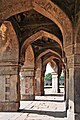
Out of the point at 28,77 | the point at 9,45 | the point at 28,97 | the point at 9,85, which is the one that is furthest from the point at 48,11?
the point at 28,97

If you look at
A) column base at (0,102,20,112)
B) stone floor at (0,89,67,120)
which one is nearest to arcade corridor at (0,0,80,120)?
column base at (0,102,20,112)

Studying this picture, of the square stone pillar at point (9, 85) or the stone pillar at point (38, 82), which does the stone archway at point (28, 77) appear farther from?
the square stone pillar at point (9, 85)

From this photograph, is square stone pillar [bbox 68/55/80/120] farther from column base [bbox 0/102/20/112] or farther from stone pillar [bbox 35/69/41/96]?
stone pillar [bbox 35/69/41/96]

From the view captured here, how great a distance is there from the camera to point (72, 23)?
7.19 m

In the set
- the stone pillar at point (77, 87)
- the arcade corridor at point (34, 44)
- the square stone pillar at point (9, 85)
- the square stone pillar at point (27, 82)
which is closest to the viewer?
the stone pillar at point (77, 87)

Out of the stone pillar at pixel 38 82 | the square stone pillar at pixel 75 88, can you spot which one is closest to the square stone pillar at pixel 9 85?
the square stone pillar at pixel 75 88

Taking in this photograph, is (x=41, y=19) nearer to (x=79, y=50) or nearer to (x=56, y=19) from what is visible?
(x=56, y=19)

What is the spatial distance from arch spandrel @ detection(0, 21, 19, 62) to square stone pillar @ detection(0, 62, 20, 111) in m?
0.32

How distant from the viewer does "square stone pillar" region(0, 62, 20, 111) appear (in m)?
11.3

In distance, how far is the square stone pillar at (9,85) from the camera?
37.2 feet

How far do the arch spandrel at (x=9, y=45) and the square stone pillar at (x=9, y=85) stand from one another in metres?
0.32

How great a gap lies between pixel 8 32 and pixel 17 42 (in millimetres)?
701

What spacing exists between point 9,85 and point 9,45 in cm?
187

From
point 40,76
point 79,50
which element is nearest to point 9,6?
point 79,50
